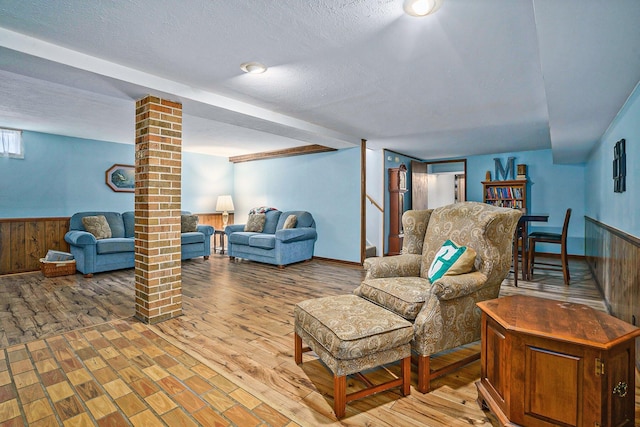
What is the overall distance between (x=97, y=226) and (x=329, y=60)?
4582 millimetres

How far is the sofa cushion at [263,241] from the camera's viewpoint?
527 cm

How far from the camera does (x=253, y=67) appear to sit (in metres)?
2.53

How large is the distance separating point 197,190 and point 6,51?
518cm

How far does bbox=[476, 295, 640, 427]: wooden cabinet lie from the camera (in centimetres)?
123

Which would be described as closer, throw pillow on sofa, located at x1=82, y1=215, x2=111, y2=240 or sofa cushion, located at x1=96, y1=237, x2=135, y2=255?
sofa cushion, located at x1=96, y1=237, x2=135, y2=255

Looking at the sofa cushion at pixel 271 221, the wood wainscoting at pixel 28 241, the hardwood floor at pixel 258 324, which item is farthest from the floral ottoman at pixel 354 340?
the wood wainscoting at pixel 28 241

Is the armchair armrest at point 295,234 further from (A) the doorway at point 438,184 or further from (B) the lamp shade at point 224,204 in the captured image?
(A) the doorway at point 438,184

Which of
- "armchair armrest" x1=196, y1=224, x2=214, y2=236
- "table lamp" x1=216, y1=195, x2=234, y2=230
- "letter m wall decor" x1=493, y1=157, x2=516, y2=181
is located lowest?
"armchair armrest" x1=196, y1=224, x2=214, y2=236

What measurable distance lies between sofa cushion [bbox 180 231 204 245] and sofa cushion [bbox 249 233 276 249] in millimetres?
1031

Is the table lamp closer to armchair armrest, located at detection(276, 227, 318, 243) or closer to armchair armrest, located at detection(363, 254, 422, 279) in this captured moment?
armchair armrest, located at detection(276, 227, 318, 243)

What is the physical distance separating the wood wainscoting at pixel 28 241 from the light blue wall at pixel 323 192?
3.57 m

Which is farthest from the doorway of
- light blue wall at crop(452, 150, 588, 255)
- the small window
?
the small window

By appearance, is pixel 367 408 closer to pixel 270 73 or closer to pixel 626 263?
pixel 626 263

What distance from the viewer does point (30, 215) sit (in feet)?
16.3
